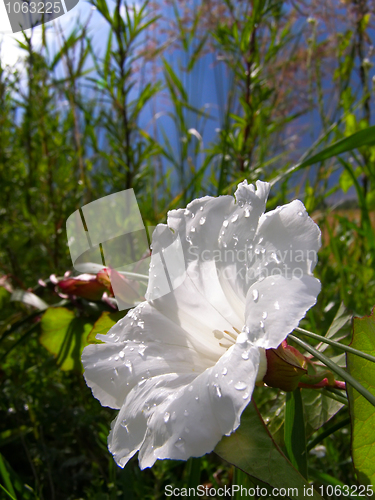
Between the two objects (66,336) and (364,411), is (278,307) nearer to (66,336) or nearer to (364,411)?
(364,411)

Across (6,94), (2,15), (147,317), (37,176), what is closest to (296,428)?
(147,317)

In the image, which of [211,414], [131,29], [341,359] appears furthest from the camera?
[131,29]

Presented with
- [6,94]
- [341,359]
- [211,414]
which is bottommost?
[341,359]

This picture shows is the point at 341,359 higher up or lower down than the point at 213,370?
lower down

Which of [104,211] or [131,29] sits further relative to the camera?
[104,211]

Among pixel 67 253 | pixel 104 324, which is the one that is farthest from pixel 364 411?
pixel 67 253

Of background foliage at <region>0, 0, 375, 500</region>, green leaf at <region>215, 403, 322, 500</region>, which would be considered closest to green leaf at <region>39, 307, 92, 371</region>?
background foliage at <region>0, 0, 375, 500</region>

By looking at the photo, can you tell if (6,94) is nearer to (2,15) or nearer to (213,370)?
(2,15)
